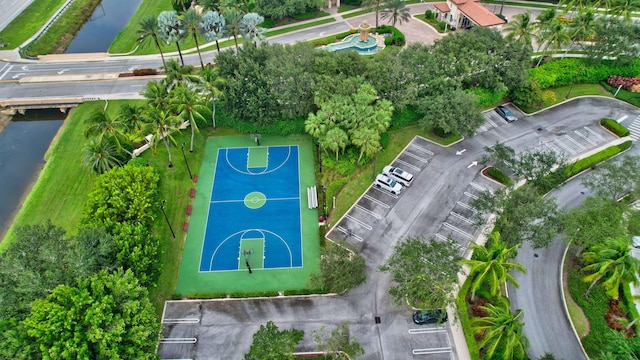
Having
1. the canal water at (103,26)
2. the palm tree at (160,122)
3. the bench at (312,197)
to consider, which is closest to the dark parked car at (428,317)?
the bench at (312,197)

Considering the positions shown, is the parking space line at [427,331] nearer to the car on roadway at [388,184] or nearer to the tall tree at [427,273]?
the tall tree at [427,273]

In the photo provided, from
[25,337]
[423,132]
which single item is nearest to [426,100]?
[423,132]

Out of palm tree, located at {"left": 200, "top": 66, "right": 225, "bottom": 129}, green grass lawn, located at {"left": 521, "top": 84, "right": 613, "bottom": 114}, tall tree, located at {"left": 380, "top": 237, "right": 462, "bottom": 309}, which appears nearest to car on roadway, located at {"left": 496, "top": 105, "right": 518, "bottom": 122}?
green grass lawn, located at {"left": 521, "top": 84, "right": 613, "bottom": 114}

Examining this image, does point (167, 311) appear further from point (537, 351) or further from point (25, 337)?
point (537, 351)

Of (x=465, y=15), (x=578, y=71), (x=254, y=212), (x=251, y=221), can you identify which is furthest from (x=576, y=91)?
(x=251, y=221)

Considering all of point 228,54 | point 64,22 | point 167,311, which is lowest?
point 167,311

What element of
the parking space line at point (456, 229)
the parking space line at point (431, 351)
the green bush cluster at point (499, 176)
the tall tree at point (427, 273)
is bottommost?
the parking space line at point (431, 351)
